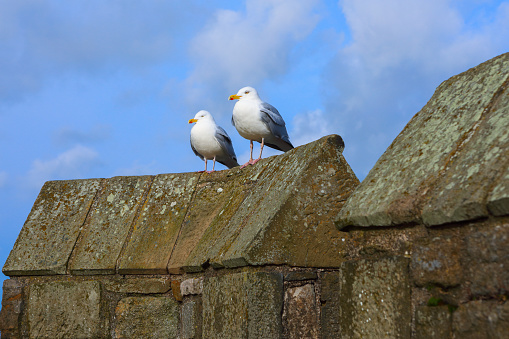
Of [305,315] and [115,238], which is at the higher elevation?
[115,238]

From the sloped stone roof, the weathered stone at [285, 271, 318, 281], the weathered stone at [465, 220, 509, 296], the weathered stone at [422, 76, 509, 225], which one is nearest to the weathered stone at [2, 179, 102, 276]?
the sloped stone roof

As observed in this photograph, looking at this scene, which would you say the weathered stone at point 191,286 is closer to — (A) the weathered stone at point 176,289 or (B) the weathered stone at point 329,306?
(A) the weathered stone at point 176,289

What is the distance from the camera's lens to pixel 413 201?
257 cm

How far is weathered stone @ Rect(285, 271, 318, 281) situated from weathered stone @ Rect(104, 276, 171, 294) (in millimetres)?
1514

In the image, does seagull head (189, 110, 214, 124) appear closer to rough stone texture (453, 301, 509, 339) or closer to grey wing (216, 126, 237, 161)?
grey wing (216, 126, 237, 161)

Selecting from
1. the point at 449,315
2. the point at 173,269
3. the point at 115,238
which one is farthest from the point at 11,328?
the point at 449,315

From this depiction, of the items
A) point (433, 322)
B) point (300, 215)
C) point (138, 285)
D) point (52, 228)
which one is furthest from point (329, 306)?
point (52, 228)

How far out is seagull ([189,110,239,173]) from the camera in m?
7.00

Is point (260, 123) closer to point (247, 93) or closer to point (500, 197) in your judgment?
point (247, 93)

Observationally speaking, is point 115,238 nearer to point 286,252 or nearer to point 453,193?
point 286,252

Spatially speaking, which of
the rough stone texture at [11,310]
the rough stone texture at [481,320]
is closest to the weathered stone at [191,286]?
the rough stone texture at [11,310]

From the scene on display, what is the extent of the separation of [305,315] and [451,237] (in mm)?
1493

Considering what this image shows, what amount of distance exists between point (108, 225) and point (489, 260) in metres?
3.84

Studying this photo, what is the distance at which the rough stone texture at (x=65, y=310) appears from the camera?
5000 mm
